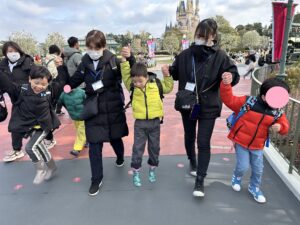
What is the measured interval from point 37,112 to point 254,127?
2294 millimetres

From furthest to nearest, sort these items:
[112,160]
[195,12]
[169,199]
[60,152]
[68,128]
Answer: [195,12], [68,128], [60,152], [112,160], [169,199]

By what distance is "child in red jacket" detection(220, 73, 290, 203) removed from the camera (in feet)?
7.80

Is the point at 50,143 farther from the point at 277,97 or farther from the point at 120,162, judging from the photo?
the point at 277,97

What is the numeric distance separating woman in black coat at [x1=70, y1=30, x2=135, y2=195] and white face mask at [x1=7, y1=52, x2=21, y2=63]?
111 centimetres

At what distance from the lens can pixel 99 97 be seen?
8.98ft

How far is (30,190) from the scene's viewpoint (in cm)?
295

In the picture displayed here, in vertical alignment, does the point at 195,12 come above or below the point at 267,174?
above

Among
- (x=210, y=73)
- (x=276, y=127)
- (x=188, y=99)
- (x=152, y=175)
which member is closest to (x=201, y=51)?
(x=210, y=73)

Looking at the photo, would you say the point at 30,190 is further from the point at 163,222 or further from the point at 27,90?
the point at 163,222

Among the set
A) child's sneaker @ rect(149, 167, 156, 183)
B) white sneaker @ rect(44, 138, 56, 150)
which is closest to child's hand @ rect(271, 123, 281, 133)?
child's sneaker @ rect(149, 167, 156, 183)

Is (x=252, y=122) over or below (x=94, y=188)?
over

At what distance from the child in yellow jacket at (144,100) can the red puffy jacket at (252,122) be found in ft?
2.10

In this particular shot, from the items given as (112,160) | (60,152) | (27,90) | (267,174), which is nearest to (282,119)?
(267,174)

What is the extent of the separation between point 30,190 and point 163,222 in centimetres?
159
